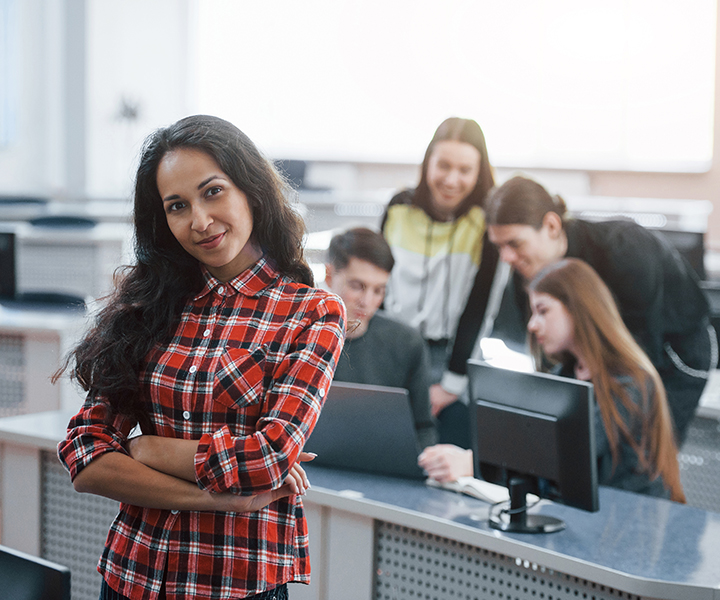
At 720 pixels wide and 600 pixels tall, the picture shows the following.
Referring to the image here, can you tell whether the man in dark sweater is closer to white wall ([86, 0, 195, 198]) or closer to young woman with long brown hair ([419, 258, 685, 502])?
young woman with long brown hair ([419, 258, 685, 502])

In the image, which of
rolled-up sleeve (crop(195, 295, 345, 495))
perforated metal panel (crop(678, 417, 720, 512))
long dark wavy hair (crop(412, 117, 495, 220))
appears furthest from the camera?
perforated metal panel (crop(678, 417, 720, 512))

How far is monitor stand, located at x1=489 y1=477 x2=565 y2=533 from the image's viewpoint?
1694mm

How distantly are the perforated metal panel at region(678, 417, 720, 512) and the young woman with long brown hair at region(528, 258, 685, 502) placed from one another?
896mm

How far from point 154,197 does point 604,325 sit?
5.20 feet

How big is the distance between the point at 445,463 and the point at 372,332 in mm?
656

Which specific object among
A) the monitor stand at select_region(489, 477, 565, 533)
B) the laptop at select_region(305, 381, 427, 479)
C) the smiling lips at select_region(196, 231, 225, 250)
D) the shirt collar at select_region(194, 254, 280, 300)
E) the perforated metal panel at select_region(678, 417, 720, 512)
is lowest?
the perforated metal panel at select_region(678, 417, 720, 512)

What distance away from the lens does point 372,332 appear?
254 centimetres

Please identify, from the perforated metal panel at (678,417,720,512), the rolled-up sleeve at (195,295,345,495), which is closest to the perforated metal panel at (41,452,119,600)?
the rolled-up sleeve at (195,295,345,495)

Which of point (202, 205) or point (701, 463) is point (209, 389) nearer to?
point (202, 205)

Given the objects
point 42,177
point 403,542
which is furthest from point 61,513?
point 42,177

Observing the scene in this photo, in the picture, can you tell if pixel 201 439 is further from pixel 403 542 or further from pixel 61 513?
pixel 61 513

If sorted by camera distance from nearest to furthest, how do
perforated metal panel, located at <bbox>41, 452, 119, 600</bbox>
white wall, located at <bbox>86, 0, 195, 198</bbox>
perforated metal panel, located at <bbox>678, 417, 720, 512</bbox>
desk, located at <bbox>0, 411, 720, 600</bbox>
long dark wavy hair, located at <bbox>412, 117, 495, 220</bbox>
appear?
desk, located at <bbox>0, 411, 720, 600</bbox>
perforated metal panel, located at <bbox>41, 452, 119, 600</bbox>
long dark wavy hair, located at <bbox>412, 117, 495, 220</bbox>
perforated metal panel, located at <bbox>678, 417, 720, 512</bbox>
white wall, located at <bbox>86, 0, 195, 198</bbox>

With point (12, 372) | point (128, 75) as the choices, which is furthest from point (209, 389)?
point (128, 75)

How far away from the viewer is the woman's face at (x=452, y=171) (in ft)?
8.66
